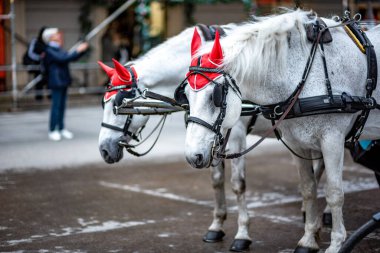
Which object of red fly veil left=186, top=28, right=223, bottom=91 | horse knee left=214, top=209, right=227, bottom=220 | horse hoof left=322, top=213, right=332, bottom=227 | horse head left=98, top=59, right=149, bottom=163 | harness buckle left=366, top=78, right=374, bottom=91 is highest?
red fly veil left=186, top=28, right=223, bottom=91

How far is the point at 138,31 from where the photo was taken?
2189 centimetres

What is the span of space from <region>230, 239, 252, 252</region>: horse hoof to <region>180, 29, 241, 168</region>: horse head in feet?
4.80

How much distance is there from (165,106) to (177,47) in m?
0.84

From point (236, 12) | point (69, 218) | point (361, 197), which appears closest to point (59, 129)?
point (69, 218)

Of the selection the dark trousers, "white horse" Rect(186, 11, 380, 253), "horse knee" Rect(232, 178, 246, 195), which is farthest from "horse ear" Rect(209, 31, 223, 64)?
the dark trousers

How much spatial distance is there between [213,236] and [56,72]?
7.42 m

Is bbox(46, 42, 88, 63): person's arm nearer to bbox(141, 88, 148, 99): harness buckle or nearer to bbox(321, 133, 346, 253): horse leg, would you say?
bbox(141, 88, 148, 99): harness buckle

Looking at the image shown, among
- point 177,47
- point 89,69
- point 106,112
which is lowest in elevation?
point 89,69

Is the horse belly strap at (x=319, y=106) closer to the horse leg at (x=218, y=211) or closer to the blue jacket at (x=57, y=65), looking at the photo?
the horse leg at (x=218, y=211)

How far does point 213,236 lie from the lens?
7023 mm

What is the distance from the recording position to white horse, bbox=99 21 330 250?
22.5ft

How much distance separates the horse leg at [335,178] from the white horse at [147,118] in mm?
1063

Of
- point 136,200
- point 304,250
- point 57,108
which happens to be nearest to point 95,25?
point 57,108

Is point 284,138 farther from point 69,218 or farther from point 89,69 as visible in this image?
point 89,69
